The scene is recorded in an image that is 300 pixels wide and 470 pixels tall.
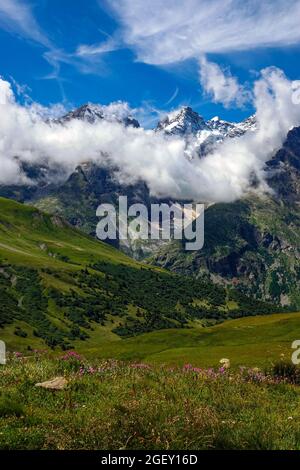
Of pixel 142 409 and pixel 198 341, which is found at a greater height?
pixel 142 409

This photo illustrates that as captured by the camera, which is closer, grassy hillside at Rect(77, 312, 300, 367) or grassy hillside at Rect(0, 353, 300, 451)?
grassy hillside at Rect(0, 353, 300, 451)

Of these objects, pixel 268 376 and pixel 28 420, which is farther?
pixel 268 376

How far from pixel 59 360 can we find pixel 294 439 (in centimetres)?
1029

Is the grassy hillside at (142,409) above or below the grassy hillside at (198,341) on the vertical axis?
above

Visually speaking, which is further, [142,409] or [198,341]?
[198,341]

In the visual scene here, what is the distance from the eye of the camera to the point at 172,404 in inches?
556

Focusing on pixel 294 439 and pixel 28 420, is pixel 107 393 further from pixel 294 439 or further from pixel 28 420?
pixel 294 439

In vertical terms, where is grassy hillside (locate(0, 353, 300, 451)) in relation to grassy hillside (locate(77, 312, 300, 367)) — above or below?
above

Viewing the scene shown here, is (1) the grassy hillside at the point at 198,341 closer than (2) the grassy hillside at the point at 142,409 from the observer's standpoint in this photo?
No
